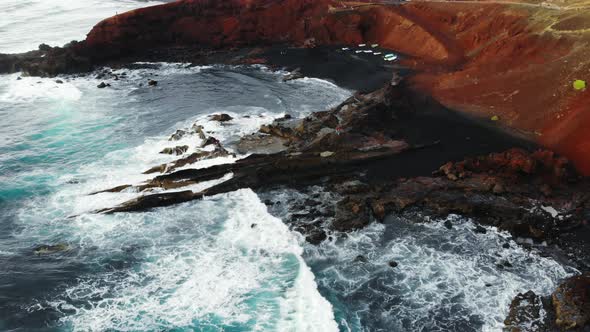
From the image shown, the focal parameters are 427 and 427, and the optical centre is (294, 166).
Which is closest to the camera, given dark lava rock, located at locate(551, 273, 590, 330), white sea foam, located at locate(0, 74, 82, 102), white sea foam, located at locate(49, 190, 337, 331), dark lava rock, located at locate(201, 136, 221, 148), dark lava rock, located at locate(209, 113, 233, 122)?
dark lava rock, located at locate(551, 273, 590, 330)

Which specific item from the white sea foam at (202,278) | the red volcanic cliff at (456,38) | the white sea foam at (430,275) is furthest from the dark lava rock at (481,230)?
the white sea foam at (202,278)

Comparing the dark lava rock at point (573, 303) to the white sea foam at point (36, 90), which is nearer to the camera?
the dark lava rock at point (573, 303)

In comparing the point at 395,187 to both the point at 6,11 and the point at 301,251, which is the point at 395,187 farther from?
the point at 6,11

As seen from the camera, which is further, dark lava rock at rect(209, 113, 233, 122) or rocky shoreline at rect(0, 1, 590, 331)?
dark lava rock at rect(209, 113, 233, 122)

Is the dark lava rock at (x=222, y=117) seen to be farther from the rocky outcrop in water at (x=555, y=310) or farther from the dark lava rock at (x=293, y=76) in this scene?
the rocky outcrop in water at (x=555, y=310)

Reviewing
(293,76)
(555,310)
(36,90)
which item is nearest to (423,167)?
(555,310)

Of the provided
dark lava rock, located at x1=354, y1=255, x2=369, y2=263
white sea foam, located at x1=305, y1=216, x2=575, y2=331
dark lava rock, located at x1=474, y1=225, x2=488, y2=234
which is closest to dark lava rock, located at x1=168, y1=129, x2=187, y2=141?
white sea foam, located at x1=305, y1=216, x2=575, y2=331

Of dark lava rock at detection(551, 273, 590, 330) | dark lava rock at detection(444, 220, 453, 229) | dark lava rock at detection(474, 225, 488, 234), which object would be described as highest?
dark lava rock at detection(444, 220, 453, 229)

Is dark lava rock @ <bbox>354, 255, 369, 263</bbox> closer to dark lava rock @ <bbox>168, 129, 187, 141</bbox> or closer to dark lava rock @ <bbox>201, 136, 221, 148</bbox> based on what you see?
dark lava rock @ <bbox>201, 136, 221, 148</bbox>
